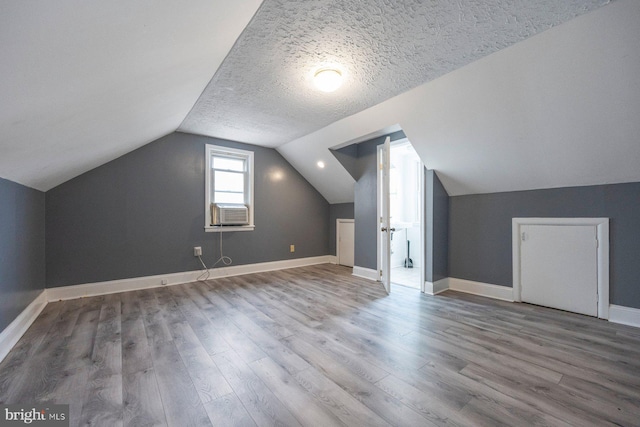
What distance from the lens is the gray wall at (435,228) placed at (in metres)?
3.42

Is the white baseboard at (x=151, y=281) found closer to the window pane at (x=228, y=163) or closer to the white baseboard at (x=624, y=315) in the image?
the window pane at (x=228, y=163)

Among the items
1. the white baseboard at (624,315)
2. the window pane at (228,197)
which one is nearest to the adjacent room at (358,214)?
the white baseboard at (624,315)

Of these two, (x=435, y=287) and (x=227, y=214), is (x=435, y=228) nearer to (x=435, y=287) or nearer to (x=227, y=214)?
(x=435, y=287)

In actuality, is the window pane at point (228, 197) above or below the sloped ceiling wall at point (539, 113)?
below

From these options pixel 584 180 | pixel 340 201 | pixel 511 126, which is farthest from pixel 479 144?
pixel 340 201

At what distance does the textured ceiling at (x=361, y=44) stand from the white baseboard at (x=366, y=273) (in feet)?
8.22

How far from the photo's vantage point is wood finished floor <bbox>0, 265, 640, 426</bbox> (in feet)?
4.38

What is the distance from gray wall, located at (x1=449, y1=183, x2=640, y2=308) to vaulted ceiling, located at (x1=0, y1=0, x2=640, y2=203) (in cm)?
15

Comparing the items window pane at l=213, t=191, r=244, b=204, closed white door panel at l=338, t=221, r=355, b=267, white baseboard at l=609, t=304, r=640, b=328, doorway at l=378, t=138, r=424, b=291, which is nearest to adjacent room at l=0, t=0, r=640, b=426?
white baseboard at l=609, t=304, r=640, b=328

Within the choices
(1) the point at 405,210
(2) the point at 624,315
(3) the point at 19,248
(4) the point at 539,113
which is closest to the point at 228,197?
(3) the point at 19,248

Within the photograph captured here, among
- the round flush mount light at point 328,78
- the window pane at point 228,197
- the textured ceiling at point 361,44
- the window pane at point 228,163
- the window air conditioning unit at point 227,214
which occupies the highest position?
the textured ceiling at point 361,44

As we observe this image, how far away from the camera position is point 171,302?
3.06 meters

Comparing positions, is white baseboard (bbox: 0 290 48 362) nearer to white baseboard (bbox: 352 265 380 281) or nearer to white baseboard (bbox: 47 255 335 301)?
white baseboard (bbox: 47 255 335 301)

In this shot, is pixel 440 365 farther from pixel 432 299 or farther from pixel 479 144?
pixel 479 144
